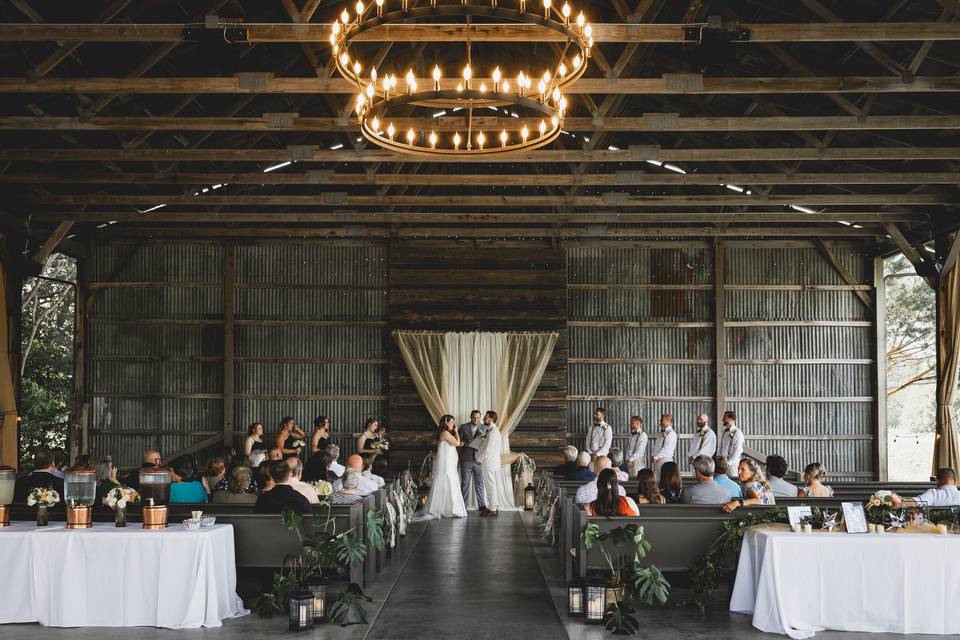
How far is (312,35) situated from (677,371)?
393 inches

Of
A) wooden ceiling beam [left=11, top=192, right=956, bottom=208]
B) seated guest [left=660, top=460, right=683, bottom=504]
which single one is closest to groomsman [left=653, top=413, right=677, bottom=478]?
wooden ceiling beam [left=11, top=192, right=956, bottom=208]

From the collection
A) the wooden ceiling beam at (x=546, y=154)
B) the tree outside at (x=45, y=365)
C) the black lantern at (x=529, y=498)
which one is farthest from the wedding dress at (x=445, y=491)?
the tree outside at (x=45, y=365)

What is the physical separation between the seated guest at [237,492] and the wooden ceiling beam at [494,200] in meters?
5.55

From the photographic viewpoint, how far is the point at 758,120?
30.8ft

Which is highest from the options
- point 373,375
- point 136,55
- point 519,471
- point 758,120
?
point 136,55

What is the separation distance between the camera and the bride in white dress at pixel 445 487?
502 inches

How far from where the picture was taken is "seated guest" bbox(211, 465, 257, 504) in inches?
322

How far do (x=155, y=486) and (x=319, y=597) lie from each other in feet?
4.84

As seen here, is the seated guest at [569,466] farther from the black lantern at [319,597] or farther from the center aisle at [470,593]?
the black lantern at [319,597]

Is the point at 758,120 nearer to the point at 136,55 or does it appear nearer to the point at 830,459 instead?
the point at 136,55

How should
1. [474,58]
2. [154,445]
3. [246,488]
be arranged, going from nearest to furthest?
[246,488]
[474,58]
[154,445]

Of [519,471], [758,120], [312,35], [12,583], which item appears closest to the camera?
[12,583]

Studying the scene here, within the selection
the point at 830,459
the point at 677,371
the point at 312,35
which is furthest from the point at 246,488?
the point at 830,459

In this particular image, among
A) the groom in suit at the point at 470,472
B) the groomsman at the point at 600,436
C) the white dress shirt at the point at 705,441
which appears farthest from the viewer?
the groomsman at the point at 600,436
